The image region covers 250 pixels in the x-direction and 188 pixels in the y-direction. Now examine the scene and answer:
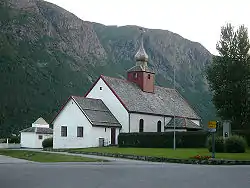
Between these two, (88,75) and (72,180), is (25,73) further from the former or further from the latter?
(72,180)

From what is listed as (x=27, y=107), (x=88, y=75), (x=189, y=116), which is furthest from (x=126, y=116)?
(x=88, y=75)

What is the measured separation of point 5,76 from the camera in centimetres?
15975

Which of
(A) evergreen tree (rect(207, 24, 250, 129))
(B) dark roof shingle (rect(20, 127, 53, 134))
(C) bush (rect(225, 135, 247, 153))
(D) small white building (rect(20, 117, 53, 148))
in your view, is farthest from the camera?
(B) dark roof shingle (rect(20, 127, 53, 134))

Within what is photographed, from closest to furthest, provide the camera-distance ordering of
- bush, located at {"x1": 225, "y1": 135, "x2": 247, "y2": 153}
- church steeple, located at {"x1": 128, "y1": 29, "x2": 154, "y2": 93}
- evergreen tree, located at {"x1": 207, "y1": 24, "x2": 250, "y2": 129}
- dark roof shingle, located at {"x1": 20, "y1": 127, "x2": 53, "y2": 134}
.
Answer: bush, located at {"x1": 225, "y1": 135, "x2": 247, "y2": 153} < evergreen tree, located at {"x1": 207, "y1": 24, "x2": 250, "y2": 129} < church steeple, located at {"x1": 128, "y1": 29, "x2": 154, "y2": 93} < dark roof shingle, located at {"x1": 20, "y1": 127, "x2": 53, "y2": 134}

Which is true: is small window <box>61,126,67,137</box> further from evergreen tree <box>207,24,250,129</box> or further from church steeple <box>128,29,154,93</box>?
evergreen tree <box>207,24,250,129</box>

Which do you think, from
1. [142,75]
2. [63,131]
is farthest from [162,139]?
[142,75]

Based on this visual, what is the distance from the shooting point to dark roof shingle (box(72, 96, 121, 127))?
208 ft

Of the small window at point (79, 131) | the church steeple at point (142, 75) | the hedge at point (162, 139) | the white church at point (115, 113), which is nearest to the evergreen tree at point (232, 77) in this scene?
the hedge at point (162, 139)

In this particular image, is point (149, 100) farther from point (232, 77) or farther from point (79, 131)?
point (232, 77)

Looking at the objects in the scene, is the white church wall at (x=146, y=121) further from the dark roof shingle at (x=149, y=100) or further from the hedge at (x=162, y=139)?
the hedge at (x=162, y=139)

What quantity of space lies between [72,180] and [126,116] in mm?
46752

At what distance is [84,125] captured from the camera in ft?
208

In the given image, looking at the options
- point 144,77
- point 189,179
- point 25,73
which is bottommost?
point 189,179

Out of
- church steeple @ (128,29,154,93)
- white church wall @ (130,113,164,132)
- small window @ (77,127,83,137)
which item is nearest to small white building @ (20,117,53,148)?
church steeple @ (128,29,154,93)
